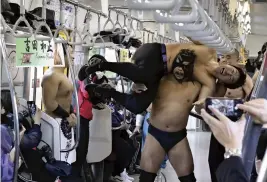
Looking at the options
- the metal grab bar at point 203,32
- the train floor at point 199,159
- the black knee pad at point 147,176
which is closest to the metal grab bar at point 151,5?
the metal grab bar at point 203,32

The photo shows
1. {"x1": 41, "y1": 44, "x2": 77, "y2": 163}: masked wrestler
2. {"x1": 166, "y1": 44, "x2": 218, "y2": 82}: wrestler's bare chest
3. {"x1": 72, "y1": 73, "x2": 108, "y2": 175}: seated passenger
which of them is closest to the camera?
{"x1": 166, "y1": 44, "x2": 218, "y2": 82}: wrestler's bare chest

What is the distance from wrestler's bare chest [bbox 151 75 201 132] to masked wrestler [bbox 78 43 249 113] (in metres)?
0.05

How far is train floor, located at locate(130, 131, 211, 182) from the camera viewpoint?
6262mm

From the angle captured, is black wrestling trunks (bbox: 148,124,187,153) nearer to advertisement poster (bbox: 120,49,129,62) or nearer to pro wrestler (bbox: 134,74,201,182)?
pro wrestler (bbox: 134,74,201,182)

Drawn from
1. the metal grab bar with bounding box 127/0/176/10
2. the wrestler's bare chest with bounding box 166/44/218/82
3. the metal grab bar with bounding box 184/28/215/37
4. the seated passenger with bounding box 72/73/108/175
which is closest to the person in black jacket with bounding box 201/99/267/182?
the metal grab bar with bounding box 127/0/176/10

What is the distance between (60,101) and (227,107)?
9.08ft

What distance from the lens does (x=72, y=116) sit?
4082 millimetres

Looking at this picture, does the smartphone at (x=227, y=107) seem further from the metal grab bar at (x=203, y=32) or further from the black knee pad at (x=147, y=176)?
the black knee pad at (x=147, y=176)

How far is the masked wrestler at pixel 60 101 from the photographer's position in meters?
3.82

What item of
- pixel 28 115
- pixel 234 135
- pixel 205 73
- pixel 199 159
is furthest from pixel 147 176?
pixel 199 159

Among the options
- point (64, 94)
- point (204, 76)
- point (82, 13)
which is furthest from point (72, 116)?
point (82, 13)

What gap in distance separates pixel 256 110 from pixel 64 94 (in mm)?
2957

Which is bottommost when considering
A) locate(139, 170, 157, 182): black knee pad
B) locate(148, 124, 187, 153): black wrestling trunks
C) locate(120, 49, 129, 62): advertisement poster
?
locate(139, 170, 157, 182): black knee pad

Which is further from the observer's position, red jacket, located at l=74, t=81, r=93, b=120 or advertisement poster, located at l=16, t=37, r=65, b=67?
red jacket, located at l=74, t=81, r=93, b=120
